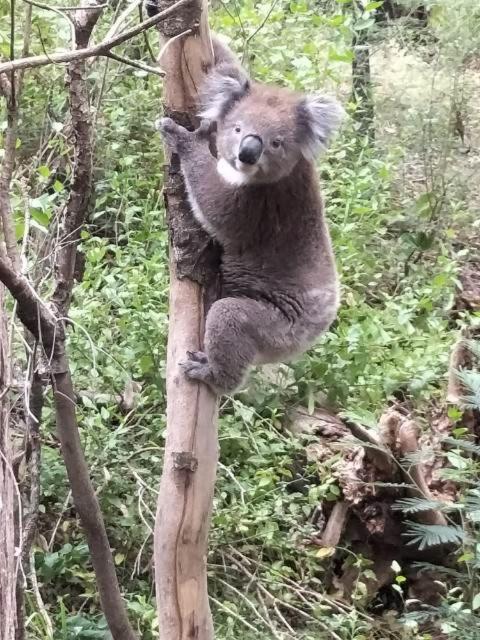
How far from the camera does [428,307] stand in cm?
420

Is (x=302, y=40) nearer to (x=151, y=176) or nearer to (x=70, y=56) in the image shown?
(x=151, y=176)

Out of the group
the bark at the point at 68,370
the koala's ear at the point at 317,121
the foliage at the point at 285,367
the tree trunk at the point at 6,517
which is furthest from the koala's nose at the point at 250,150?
the tree trunk at the point at 6,517

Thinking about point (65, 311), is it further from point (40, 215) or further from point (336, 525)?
point (336, 525)

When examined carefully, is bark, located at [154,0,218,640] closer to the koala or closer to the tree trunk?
the koala

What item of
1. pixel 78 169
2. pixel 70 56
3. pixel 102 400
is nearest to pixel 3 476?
pixel 78 169

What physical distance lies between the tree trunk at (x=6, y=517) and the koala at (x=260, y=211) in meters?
0.59

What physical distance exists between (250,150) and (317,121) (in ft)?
1.06

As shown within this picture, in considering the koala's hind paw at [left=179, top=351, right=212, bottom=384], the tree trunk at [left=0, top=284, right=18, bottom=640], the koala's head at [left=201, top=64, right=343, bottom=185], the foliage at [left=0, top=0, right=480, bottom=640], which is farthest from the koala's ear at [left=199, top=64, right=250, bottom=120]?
the tree trunk at [left=0, top=284, right=18, bottom=640]

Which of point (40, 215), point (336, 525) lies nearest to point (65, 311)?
point (40, 215)

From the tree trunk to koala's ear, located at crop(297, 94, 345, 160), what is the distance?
1.21 meters

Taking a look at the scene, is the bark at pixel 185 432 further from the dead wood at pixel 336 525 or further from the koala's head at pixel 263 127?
the dead wood at pixel 336 525

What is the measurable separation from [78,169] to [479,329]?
2.80 meters

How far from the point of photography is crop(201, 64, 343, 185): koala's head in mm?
2482

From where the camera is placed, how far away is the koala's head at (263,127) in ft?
8.14
